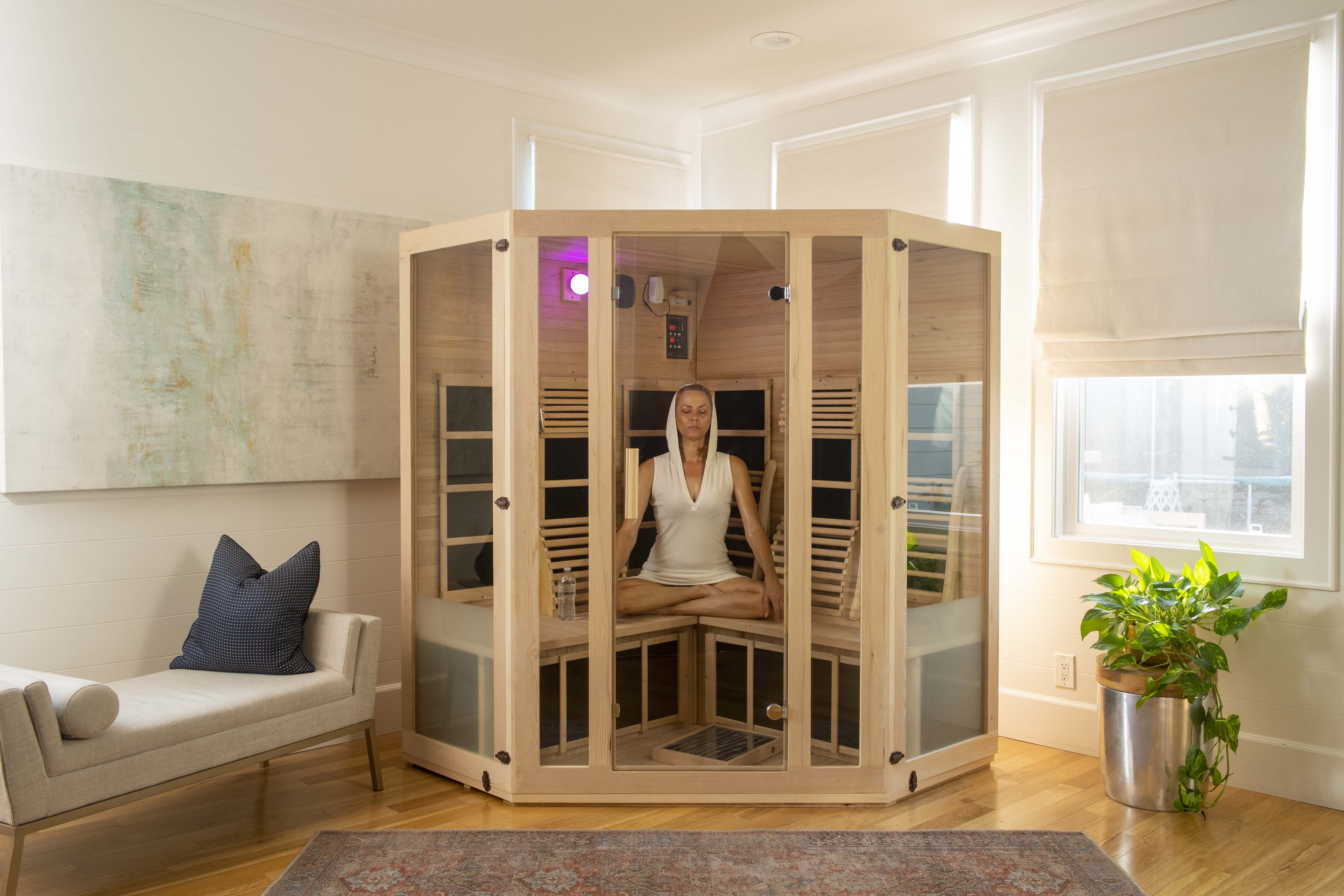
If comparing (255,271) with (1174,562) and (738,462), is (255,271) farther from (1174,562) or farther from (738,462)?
(1174,562)

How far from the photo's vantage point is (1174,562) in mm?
3574

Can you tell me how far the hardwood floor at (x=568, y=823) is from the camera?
2748 millimetres

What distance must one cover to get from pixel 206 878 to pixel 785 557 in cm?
192

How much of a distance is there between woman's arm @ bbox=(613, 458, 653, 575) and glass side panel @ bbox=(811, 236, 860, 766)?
54cm

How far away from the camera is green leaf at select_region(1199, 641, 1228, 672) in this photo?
3.13 m

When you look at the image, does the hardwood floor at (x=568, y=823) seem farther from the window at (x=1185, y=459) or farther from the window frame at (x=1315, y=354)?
the window at (x=1185, y=459)

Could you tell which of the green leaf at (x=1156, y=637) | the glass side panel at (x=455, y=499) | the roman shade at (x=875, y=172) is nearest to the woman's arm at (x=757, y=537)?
the glass side panel at (x=455, y=499)

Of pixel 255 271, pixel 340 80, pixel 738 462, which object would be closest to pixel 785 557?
pixel 738 462

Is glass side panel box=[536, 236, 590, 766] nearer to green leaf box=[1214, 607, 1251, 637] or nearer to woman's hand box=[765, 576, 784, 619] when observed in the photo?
woman's hand box=[765, 576, 784, 619]

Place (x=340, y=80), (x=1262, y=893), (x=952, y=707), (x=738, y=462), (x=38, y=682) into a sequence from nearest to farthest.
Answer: (x=38, y=682) < (x=1262, y=893) < (x=738, y=462) < (x=952, y=707) < (x=340, y=80)

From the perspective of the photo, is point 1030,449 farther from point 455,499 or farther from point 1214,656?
point 455,499

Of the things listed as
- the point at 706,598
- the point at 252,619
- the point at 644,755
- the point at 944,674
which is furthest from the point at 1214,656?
the point at 252,619

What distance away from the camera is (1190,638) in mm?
3180

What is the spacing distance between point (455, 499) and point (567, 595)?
1.76 ft
